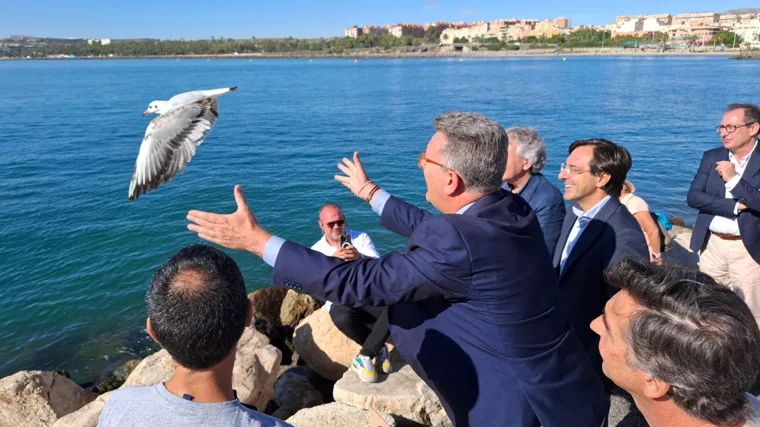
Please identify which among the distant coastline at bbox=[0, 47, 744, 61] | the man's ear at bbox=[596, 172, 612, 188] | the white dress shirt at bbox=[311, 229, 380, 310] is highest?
the distant coastline at bbox=[0, 47, 744, 61]

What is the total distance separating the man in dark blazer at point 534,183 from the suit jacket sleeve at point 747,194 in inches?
67.4

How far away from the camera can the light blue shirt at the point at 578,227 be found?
3.62m

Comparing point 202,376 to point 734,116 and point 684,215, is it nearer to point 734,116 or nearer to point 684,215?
point 734,116

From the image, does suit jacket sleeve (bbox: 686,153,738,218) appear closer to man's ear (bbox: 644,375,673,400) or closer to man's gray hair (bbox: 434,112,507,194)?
man's gray hair (bbox: 434,112,507,194)

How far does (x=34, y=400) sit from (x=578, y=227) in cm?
594

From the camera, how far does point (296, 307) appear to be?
780 centimetres

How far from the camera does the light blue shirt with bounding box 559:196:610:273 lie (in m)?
3.62

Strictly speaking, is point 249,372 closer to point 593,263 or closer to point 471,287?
point 593,263

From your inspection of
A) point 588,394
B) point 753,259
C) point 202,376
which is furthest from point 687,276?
point 753,259

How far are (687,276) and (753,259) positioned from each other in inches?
164

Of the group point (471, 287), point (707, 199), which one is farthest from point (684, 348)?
point (707, 199)

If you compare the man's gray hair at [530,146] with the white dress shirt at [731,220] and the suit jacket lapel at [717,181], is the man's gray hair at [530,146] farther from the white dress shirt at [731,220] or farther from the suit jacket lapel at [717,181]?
the suit jacket lapel at [717,181]

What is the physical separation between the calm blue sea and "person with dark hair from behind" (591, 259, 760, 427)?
8.69 meters

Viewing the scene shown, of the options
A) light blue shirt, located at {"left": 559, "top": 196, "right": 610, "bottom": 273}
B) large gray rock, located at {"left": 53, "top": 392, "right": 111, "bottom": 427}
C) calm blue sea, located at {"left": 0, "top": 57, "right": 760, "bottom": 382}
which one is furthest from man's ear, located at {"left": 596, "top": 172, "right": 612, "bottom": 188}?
calm blue sea, located at {"left": 0, "top": 57, "right": 760, "bottom": 382}
